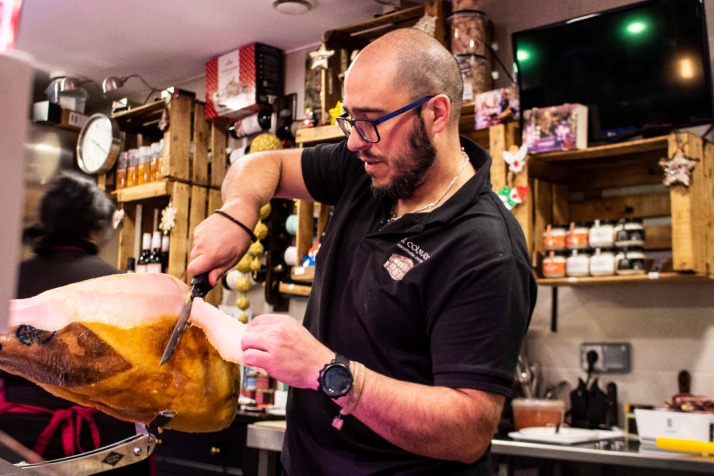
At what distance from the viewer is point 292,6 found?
176 inches

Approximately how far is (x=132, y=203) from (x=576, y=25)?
12.2 feet

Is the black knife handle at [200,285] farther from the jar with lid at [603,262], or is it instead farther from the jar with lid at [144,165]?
the jar with lid at [144,165]

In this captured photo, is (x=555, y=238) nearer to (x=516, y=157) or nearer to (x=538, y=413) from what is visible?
(x=516, y=157)

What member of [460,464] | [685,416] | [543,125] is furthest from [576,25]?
[460,464]

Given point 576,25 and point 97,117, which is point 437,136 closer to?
point 576,25

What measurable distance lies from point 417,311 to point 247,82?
408cm

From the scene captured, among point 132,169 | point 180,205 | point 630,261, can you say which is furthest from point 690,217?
point 132,169

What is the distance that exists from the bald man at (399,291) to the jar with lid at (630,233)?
1688mm

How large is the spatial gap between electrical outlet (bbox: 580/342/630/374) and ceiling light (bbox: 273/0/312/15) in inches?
97.4

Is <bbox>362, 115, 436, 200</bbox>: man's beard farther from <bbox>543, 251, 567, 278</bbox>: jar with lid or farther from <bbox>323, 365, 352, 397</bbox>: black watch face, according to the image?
<bbox>543, 251, 567, 278</bbox>: jar with lid

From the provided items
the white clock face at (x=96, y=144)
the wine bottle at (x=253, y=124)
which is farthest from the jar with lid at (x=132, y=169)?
the wine bottle at (x=253, y=124)

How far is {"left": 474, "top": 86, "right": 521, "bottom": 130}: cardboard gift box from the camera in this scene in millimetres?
3541

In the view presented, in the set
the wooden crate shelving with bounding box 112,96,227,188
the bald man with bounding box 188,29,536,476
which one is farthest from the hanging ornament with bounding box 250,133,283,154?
the bald man with bounding box 188,29,536,476

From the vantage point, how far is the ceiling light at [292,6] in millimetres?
4434
